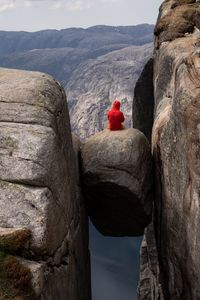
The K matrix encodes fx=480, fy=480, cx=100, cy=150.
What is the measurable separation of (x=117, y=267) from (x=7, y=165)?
177 m

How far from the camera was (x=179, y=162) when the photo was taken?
61.1 feet

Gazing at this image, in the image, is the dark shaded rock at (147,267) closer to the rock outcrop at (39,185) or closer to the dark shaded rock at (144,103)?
the dark shaded rock at (144,103)

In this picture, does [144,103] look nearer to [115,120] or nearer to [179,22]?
[179,22]

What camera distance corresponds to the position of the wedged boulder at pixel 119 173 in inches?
907

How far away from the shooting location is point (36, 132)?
57.2 feet

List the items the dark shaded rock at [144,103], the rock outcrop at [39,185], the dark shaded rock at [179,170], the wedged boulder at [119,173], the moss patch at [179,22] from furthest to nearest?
the dark shaded rock at [144,103] → the moss patch at [179,22] → the wedged boulder at [119,173] → the dark shaded rock at [179,170] → the rock outcrop at [39,185]

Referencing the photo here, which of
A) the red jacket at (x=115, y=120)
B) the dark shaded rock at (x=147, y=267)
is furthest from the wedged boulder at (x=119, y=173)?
the dark shaded rock at (x=147, y=267)

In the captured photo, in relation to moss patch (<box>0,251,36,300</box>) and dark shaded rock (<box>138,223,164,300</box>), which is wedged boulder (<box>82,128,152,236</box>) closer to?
moss patch (<box>0,251,36,300</box>)

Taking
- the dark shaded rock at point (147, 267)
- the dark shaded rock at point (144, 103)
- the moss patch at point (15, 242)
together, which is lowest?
the dark shaded rock at point (147, 267)

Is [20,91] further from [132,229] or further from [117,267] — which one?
[117,267]

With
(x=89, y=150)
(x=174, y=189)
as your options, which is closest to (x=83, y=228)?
(x=89, y=150)

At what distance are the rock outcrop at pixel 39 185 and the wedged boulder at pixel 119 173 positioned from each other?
92.4 inches

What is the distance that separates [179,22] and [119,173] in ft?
32.5

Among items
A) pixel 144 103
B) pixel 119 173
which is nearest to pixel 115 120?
pixel 119 173
